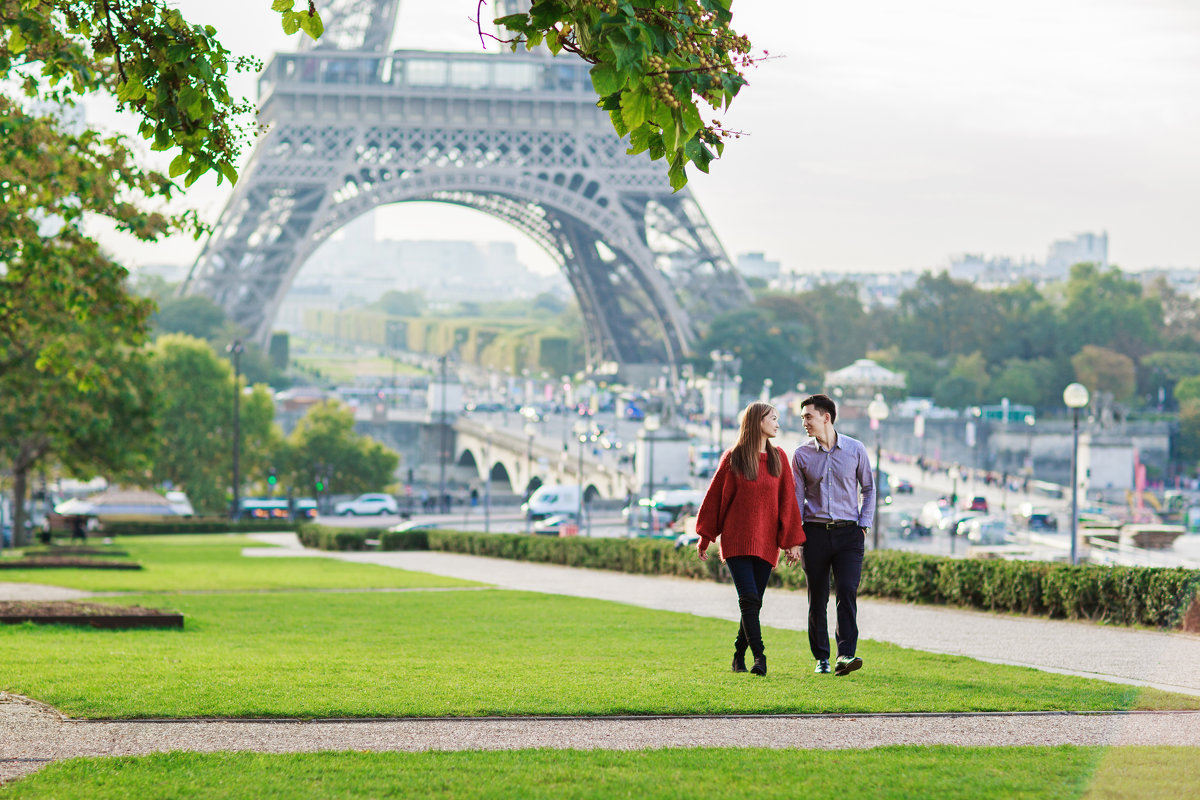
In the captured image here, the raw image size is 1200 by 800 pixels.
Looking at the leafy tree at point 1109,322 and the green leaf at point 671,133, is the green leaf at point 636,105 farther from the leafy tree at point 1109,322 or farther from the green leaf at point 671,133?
the leafy tree at point 1109,322

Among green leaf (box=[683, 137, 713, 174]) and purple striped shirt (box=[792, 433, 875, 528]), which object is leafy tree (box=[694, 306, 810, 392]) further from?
green leaf (box=[683, 137, 713, 174])

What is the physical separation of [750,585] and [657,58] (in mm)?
4352

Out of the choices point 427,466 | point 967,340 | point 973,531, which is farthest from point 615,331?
point 973,531

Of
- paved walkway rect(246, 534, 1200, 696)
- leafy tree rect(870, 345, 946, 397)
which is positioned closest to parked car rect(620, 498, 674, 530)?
paved walkway rect(246, 534, 1200, 696)

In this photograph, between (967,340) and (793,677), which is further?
(967,340)

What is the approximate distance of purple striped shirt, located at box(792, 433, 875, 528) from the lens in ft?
29.5

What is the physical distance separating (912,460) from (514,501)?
25.2m

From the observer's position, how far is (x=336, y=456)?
73.0 meters

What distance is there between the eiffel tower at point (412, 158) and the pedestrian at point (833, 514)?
61.2 m

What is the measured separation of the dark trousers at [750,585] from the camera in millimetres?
8930

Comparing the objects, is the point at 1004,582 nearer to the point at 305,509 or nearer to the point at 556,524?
the point at 556,524

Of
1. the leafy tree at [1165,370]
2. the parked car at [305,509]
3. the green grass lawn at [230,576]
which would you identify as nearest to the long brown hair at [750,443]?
the green grass lawn at [230,576]

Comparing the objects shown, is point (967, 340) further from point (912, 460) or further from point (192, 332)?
point (192, 332)

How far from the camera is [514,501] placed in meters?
71.8
